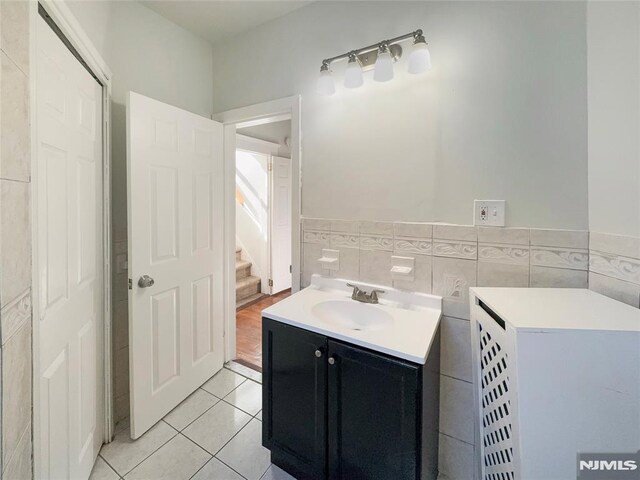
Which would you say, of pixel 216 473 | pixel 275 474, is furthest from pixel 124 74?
pixel 275 474

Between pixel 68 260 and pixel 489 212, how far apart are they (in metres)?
1.80

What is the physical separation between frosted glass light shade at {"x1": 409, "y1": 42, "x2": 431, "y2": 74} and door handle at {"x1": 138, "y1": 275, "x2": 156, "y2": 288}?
173cm

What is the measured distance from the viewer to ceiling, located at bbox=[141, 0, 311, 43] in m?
1.67

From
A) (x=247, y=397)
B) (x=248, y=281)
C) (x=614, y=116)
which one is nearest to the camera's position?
(x=614, y=116)

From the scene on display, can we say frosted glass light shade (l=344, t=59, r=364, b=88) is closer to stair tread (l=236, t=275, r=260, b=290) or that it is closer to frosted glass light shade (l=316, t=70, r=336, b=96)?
frosted glass light shade (l=316, t=70, r=336, b=96)

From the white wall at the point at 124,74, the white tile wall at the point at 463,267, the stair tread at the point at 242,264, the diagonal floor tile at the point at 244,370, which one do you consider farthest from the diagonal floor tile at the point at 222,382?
the stair tread at the point at 242,264

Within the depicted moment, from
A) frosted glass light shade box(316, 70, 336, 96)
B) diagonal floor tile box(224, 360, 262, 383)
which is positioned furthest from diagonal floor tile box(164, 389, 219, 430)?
frosted glass light shade box(316, 70, 336, 96)

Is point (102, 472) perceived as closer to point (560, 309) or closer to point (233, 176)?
point (233, 176)

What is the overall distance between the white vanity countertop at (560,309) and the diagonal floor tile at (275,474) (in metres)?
1.25

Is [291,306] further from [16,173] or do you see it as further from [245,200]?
[245,200]

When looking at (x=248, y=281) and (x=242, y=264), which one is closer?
(x=248, y=281)

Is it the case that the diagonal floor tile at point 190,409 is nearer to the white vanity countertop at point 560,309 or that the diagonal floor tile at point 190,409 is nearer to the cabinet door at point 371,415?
the cabinet door at point 371,415

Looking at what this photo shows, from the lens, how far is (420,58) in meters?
1.21

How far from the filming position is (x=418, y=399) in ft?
3.15
